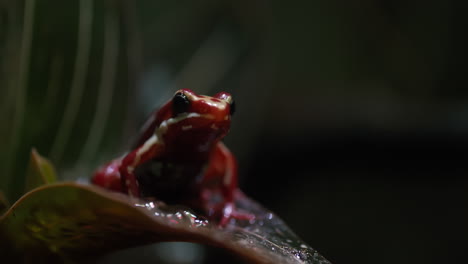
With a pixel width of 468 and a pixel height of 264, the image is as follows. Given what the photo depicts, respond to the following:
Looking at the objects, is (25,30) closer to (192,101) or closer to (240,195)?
(192,101)

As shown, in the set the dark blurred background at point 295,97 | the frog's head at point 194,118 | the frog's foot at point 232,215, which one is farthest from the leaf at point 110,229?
the dark blurred background at point 295,97

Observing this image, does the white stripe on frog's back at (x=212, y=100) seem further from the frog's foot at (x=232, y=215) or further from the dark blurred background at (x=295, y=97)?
the dark blurred background at (x=295, y=97)

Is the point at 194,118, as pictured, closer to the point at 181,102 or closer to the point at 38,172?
the point at 181,102

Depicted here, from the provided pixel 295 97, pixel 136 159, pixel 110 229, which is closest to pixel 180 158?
pixel 136 159

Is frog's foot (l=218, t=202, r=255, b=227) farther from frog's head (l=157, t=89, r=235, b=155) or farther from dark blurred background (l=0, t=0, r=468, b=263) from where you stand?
dark blurred background (l=0, t=0, r=468, b=263)

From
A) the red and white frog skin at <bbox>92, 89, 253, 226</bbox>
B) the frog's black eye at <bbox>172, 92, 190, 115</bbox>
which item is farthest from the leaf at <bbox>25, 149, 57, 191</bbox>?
the frog's black eye at <bbox>172, 92, 190, 115</bbox>

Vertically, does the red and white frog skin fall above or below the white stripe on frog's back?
below

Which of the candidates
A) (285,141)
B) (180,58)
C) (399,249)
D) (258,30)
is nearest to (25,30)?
(180,58)

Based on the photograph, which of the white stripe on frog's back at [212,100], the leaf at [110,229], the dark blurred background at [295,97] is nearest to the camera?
the leaf at [110,229]
